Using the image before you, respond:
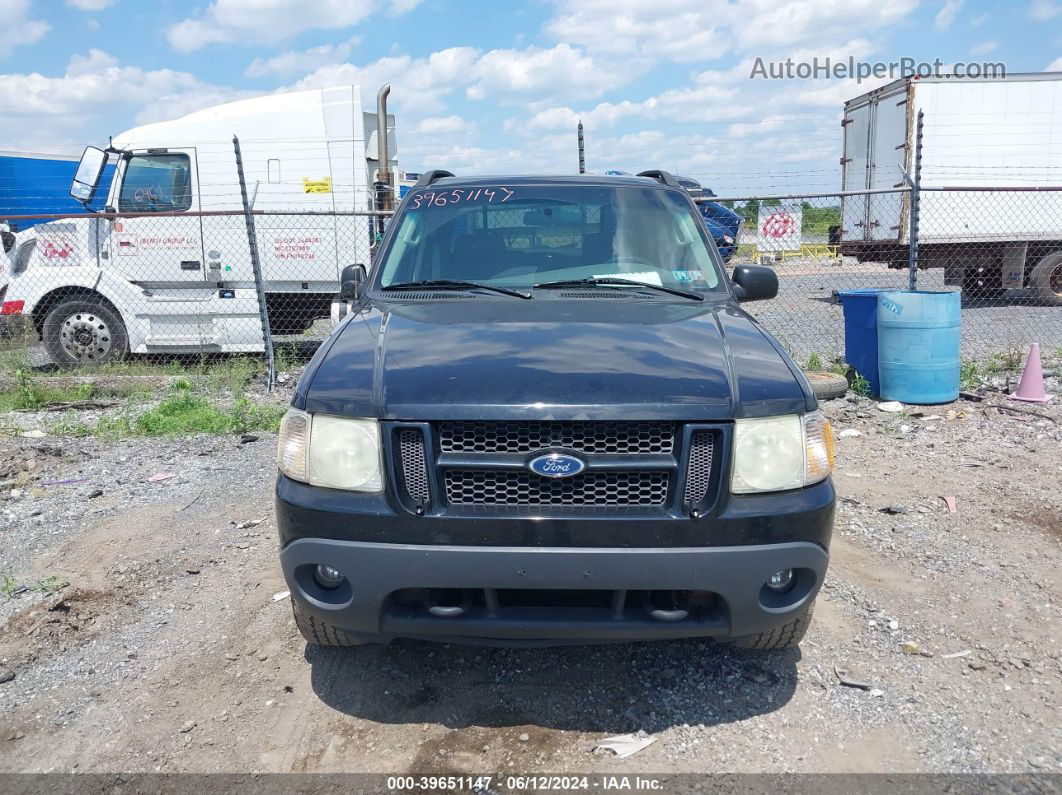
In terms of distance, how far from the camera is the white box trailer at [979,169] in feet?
47.0

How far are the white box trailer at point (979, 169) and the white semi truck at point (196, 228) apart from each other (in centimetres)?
891

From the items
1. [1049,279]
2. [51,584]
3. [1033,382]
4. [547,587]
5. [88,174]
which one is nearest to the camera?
[547,587]

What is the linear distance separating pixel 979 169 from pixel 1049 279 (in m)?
2.65

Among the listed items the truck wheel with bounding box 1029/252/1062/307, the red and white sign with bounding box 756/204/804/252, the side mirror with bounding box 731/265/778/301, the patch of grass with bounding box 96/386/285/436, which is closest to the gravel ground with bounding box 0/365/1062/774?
the side mirror with bounding box 731/265/778/301

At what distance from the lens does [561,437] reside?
254 centimetres

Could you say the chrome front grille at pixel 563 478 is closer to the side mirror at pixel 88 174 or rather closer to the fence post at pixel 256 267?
the fence post at pixel 256 267

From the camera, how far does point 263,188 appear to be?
9852mm

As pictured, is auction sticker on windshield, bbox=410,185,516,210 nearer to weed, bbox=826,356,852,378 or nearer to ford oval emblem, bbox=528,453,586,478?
ford oval emblem, bbox=528,453,586,478

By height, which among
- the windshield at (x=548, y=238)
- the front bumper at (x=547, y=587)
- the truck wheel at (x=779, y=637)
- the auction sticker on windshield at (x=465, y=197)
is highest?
the auction sticker on windshield at (x=465, y=197)

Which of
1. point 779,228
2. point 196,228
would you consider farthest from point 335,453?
point 779,228

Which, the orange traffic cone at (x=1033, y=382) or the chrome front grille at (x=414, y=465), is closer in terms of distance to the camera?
the chrome front grille at (x=414, y=465)

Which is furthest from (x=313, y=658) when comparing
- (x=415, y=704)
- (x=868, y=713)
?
(x=868, y=713)

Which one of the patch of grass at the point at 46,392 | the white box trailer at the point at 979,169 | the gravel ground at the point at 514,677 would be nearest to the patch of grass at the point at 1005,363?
the gravel ground at the point at 514,677

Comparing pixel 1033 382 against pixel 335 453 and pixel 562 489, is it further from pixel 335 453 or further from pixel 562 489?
pixel 335 453
